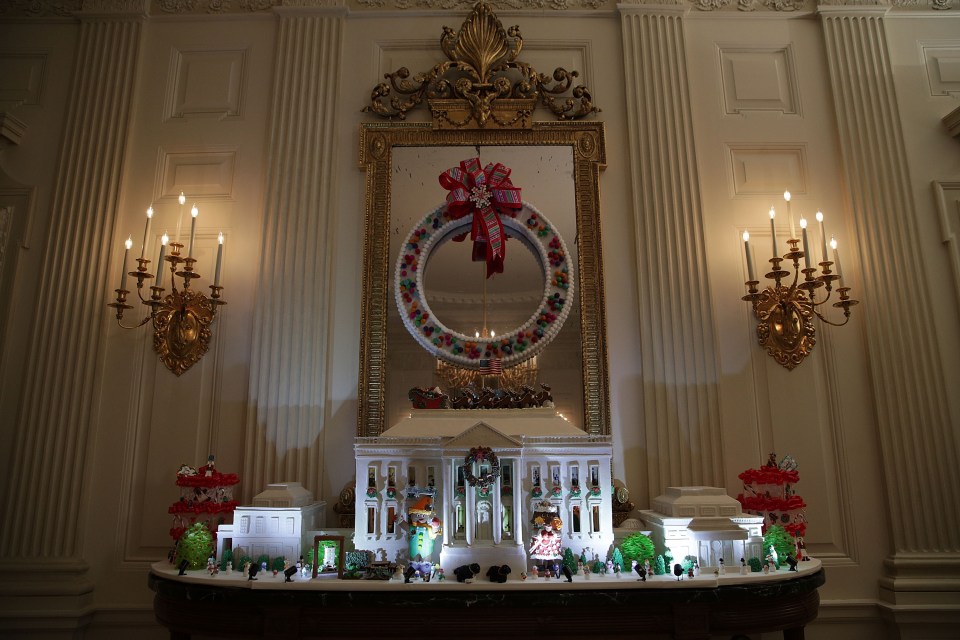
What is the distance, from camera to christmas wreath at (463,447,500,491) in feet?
10.7

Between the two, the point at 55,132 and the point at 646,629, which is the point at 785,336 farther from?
the point at 55,132

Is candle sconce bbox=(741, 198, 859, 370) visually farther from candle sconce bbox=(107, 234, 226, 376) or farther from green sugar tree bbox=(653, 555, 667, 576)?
candle sconce bbox=(107, 234, 226, 376)

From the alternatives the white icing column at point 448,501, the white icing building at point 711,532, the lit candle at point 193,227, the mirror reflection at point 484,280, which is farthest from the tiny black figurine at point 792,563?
the lit candle at point 193,227

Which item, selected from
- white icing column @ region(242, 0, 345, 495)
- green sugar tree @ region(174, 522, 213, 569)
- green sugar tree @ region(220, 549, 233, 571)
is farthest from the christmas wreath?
green sugar tree @ region(174, 522, 213, 569)

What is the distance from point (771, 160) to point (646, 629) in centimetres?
330

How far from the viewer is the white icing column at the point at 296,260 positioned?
3.99m

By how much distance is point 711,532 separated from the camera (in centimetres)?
326

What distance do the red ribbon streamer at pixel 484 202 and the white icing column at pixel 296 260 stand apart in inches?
35.2

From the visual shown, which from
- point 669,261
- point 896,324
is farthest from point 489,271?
point 896,324

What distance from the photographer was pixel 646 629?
9.96ft

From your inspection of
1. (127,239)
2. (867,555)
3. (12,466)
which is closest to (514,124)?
(127,239)

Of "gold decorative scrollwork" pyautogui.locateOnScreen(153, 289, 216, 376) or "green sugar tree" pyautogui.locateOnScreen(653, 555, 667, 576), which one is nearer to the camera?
"green sugar tree" pyautogui.locateOnScreen(653, 555, 667, 576)

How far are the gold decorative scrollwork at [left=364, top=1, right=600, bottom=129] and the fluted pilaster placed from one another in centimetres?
195

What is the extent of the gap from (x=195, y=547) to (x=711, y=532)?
278 cm
